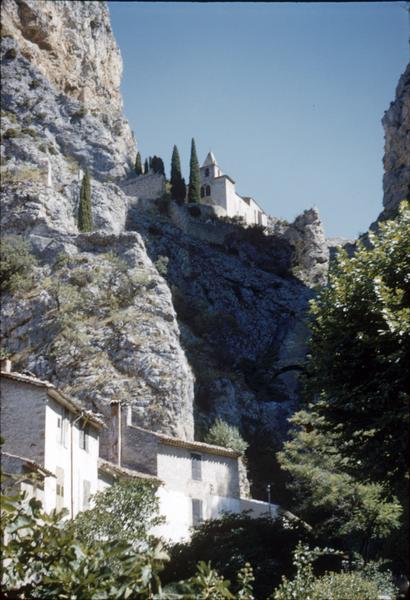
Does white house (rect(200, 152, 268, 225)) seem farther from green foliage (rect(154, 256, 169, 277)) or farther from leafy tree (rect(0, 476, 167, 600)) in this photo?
leafy tree (rect(0, 476, 167, 600))

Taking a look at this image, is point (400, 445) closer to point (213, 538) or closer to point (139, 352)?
point (213, 538)

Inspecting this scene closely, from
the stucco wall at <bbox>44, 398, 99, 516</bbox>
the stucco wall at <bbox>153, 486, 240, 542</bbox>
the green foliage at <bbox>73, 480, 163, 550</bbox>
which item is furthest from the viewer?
the stucco wall at <bbox>153, 486, 240, 542</bbox>

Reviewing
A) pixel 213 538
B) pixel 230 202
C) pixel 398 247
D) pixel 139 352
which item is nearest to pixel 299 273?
pixel 230 202

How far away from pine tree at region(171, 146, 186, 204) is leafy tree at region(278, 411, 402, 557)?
61.8m

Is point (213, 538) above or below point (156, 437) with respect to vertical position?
below

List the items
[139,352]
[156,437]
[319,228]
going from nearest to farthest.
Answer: [156,437]
[139,352]
[319,228]

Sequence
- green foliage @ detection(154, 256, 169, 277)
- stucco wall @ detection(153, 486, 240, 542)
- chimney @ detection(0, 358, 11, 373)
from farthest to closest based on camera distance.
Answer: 1. green foliage @ detection(154, 256, 169, 277)
2. stucco wall @ detection(153, 486, 240, 542)
3. chimney @ detection(0, 358, 11, 373)

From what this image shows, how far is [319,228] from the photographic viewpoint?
110 metres

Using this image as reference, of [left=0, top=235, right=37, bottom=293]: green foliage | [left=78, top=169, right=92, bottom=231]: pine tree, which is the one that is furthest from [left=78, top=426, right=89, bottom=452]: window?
[left=78, top=169, right=92, bottom=231]: pine tree

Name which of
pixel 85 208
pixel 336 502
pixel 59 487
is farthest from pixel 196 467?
pixel 85 208

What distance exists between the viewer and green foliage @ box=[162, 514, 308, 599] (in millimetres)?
29156

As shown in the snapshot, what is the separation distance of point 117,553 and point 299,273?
93.2 m

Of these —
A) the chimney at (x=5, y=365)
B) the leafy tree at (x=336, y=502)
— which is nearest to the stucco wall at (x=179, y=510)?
the leafy tree at (x=336, y=502)

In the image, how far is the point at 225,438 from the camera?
55688mm
